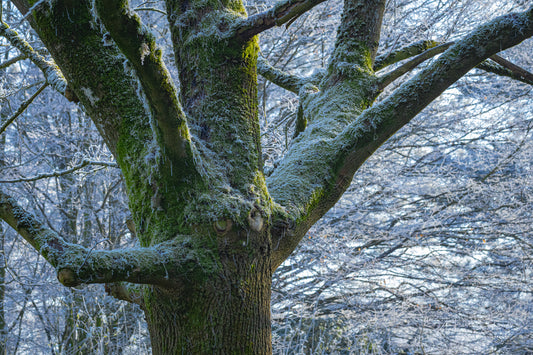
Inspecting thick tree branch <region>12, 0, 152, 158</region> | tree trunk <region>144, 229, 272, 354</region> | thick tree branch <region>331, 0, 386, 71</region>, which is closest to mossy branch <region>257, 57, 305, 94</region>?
thick tree branch <region>331, 0, 386, 71</region>

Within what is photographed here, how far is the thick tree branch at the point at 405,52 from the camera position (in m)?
2.69

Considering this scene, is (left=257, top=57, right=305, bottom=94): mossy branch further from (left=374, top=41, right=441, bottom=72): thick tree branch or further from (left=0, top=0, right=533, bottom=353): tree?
(left=0, top=0, right=533, bottom=353): tree

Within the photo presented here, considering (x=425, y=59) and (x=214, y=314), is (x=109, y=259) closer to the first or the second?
(x=214, y=314)

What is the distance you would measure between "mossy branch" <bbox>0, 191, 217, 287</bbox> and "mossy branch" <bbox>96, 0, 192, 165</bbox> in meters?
0.34

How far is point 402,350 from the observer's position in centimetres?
623

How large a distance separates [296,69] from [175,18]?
183 inches

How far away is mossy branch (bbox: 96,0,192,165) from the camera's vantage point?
1.23 m

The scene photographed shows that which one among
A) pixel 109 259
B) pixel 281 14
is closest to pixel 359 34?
pixel 281 14

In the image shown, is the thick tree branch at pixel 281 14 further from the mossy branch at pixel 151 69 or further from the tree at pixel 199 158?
the mossy branch at pixel 151 69

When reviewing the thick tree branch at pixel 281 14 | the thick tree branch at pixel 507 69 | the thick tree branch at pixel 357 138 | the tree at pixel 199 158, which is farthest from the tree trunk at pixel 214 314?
the thick tree branch at pixel 507 69

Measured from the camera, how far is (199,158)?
5.32ft

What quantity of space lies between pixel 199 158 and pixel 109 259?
496 millimetres

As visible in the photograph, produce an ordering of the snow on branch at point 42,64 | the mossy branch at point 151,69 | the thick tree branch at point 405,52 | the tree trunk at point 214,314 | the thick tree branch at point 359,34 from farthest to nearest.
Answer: the thick tree branch at point 405,52, the thick tree branch at point 359,34, the snow on branch at point 42,64, the tree trunk at point 214,314, the mossy branch at point 151,69

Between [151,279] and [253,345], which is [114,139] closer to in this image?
[151,279]
